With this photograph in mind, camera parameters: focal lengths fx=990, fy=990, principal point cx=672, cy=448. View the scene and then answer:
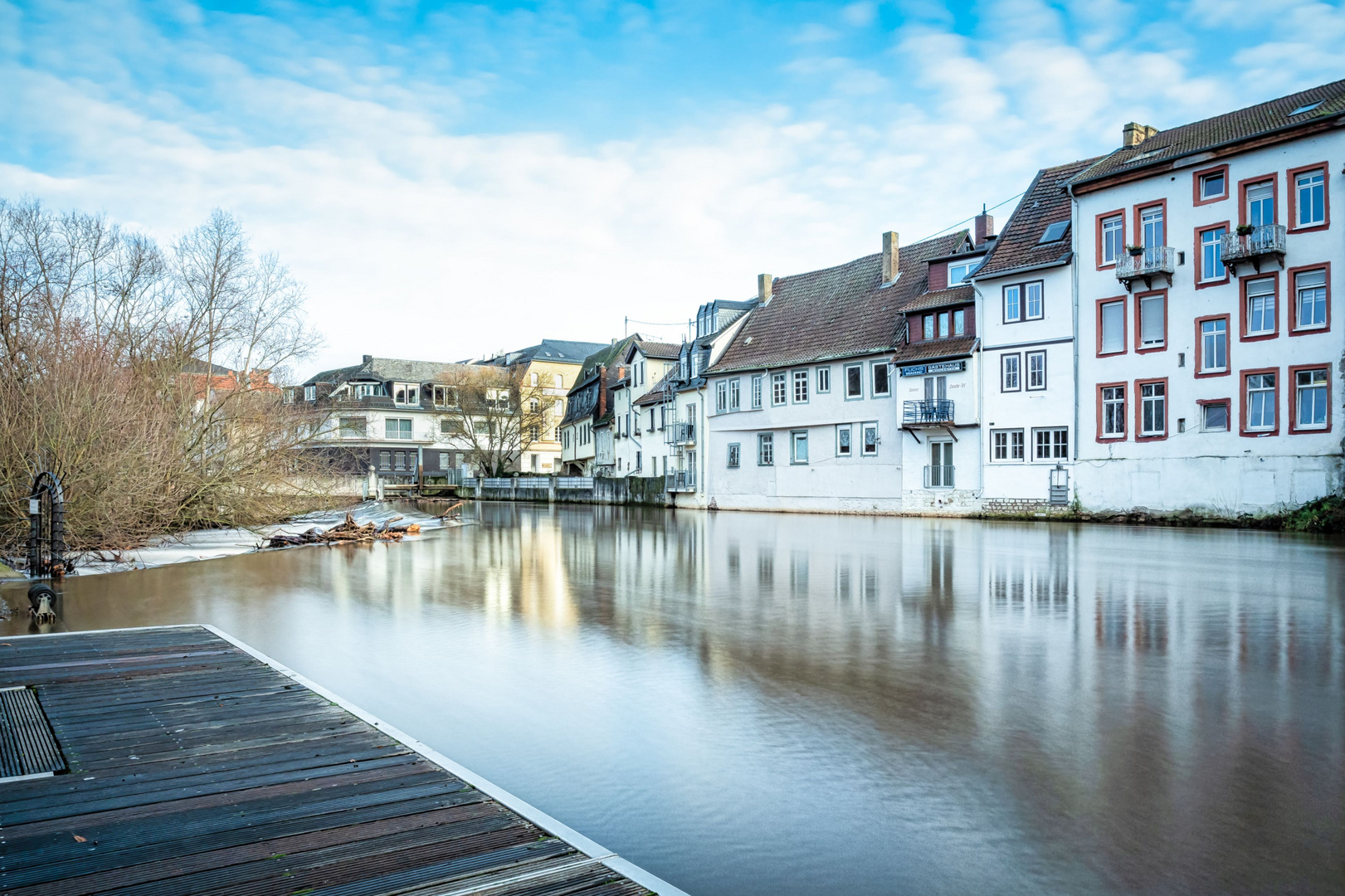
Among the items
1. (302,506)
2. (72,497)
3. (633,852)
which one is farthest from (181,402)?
(633,852)

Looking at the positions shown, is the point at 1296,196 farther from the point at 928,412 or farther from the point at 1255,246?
the point at 928,412

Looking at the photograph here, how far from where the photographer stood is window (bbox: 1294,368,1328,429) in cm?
2934

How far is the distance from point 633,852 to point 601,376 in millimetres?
69430

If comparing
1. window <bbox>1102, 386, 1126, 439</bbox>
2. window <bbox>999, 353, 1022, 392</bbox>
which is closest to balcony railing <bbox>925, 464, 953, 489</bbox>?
window <bbox>999, 353, 1022, 392</bbox>

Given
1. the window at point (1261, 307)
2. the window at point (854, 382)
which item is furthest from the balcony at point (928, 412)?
the window at point (1261, 307)

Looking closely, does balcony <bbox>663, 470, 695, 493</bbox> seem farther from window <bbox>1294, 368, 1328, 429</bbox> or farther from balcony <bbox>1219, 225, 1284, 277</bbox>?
window <bbox>1294, 368, 1328, 429</bbox>

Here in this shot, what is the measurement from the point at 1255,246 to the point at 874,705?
95.5 ft

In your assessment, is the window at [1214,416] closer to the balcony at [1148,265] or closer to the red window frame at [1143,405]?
the red window frame at [1143,405]

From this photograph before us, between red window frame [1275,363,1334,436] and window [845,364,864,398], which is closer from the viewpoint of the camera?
red window frame [1275,363,1334,436]

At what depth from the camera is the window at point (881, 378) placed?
42719mm

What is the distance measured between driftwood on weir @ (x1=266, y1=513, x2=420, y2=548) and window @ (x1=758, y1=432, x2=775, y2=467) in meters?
22.9

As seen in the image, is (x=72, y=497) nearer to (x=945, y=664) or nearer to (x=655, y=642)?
(x=655, y=642)

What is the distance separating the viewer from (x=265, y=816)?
4.47 metres

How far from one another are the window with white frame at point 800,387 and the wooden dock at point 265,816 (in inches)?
1613
